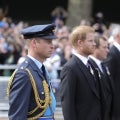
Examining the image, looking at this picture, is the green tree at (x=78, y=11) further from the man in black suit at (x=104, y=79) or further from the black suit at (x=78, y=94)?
the black suit at (x=78, y=94)

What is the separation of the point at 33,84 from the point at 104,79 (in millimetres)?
2049

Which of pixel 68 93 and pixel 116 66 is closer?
pixel 68 93

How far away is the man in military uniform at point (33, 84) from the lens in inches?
200

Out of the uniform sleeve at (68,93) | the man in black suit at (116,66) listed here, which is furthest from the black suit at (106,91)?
the uniform sleeve at (68,93)

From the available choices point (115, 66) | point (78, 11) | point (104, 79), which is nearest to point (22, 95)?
point (104, 79)

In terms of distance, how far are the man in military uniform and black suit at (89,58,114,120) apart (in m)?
1.44

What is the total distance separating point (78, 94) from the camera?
6.41 metres

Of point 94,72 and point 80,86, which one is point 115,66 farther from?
point 80,86

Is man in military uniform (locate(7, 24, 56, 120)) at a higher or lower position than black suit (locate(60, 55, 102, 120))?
higher

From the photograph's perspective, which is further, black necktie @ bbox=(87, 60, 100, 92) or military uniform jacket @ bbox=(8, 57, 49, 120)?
black necktie @ bbox=(87, 60, 100, 92)

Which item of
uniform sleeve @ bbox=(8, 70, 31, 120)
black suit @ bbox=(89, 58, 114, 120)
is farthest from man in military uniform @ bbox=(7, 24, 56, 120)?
black suit @ bbox=(89, 58, 114, 120)

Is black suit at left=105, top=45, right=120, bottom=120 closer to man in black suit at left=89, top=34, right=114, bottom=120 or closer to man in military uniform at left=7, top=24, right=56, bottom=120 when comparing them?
man in black suit at left=89, top=34, right=114, bottom=120

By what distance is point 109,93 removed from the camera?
287 inches

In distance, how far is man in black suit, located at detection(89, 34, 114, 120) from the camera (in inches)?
267
